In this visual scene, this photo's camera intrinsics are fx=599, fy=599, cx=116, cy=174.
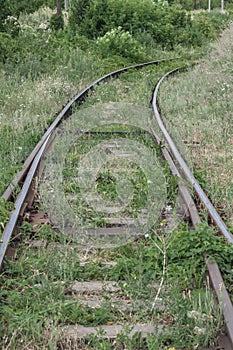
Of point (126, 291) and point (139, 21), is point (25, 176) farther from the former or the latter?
point (139, 21)

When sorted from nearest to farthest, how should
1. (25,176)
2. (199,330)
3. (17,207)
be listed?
(199,330) → (17,207) → (25,176)

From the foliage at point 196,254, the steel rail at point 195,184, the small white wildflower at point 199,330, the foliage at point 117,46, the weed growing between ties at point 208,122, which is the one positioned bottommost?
the foliage at point 117,46

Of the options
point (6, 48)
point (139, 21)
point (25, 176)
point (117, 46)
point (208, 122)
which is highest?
point (6, 48)

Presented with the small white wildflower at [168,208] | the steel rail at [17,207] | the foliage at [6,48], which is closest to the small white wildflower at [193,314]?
the steel rail at [17,207]

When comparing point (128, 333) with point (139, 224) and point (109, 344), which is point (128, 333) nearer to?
point (109, 344)

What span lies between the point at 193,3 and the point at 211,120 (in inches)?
3091

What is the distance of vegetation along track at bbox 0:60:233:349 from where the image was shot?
342cm

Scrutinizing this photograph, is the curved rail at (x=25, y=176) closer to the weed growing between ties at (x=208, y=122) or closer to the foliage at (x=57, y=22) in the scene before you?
the weed growing between ties at (x=208, y=122)

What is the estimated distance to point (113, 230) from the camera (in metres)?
4.93

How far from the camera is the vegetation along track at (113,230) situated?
11.2 feet

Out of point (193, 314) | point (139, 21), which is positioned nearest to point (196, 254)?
point (193, 314)

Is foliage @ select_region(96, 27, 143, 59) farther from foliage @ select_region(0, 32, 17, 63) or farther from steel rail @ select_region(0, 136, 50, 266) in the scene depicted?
steel rail @ select_region(0, 136, 50, 266)

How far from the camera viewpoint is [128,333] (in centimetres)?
338

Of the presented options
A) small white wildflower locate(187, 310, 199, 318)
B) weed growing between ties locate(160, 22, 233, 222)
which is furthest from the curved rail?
weed growing between ties locate(160, 22, 233, 222)
